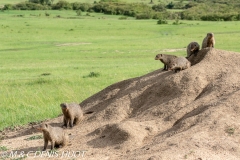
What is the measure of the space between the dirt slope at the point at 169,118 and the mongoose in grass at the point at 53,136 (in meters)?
0.24

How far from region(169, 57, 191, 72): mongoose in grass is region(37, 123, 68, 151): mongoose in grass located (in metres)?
3.34

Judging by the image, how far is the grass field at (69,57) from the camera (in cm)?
1772

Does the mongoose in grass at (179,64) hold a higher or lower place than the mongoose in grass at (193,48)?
lower

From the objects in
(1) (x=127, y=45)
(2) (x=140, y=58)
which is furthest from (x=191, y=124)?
(1) (x=127, y=45)

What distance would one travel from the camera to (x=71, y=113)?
11.8 metres

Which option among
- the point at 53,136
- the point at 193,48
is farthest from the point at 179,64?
the point at 53,136

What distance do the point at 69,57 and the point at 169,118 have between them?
2339 centimetres

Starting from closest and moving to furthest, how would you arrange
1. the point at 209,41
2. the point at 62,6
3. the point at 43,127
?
the point at 43,127 < the point at 209,41 < the point at 62,6

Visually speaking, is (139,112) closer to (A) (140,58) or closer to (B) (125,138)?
(B) (125,138)

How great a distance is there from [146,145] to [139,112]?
79.5 inches

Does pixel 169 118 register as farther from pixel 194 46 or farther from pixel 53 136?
pixel 194 46

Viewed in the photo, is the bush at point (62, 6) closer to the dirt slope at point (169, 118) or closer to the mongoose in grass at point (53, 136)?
the dirt slope at point (169, 118)

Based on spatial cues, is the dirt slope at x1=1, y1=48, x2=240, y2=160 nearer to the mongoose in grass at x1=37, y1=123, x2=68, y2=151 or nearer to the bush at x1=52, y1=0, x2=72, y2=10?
the mongoose in grass at x1=37, y1=123, x2=68, y2=151

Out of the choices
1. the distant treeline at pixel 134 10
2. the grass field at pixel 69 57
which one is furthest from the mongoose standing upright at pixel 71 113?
the distant treeline at pixel 134 10
